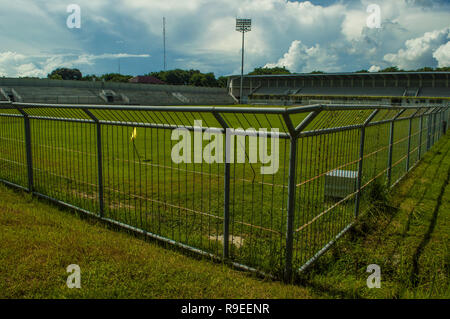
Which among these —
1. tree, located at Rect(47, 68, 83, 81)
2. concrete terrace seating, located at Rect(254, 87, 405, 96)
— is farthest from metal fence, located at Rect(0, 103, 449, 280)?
tree, located at Rect(47, 68, 83, 81)

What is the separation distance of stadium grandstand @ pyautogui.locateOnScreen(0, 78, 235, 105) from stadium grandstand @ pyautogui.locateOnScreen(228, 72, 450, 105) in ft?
44.7

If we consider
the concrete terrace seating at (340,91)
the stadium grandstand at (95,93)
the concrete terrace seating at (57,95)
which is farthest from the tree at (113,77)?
the concrete terrace seating at (57,95)

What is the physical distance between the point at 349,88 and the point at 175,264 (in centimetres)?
7524

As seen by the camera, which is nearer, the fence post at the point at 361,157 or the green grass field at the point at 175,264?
the green grass field at the point at 175,264

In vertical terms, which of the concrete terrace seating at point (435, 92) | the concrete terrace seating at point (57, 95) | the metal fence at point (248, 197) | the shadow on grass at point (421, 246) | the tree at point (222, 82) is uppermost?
the tree at point (222, 82)

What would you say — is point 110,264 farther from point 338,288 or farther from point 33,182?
point 33,182

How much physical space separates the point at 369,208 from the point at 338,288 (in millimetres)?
2698

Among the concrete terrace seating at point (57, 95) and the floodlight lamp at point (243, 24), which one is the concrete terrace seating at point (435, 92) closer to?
the floodlight lamp at point (243, 24)

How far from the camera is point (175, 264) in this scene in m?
3.62

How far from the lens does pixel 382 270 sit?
3785 mm

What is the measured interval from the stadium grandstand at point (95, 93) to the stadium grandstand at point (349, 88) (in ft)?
44.7

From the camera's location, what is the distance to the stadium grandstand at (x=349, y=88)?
61594 millimetres

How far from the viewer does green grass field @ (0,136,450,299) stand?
125 inches
